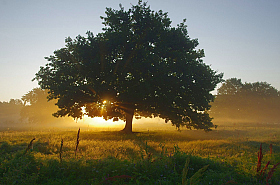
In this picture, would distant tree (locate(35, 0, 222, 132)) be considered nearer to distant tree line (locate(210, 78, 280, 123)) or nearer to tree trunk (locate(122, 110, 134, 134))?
tree trunk (locate(122, 110, 134, 134))

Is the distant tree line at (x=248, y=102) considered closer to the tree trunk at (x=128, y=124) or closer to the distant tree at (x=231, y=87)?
the distant tree at (x=231, y=87)

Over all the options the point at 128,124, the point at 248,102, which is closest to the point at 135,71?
the point at 128,124

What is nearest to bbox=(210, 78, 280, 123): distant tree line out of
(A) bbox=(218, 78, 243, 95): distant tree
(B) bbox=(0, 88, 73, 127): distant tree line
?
(A) bbox=(218, 78, 243, 95): distant tree

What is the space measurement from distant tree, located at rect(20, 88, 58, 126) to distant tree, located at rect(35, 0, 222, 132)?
61900 millimetres

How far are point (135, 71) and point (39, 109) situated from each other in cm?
7100

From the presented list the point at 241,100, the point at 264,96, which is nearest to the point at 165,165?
the point at 241,100

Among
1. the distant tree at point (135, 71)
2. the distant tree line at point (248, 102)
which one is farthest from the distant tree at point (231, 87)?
the distant tree at point (135, 71)

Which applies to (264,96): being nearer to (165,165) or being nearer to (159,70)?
(159,70)

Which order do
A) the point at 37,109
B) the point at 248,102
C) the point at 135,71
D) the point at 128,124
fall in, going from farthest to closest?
the point at 37,109 → the point at 248,102 → the point at 128,124 → the point at 135,71

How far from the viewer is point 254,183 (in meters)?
6.71

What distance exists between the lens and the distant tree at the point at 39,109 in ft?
270

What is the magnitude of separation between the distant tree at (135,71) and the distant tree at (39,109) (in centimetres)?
6190

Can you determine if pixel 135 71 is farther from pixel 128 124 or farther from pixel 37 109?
pixel 37 109

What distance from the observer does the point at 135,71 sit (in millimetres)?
22688
